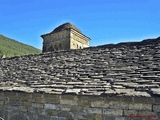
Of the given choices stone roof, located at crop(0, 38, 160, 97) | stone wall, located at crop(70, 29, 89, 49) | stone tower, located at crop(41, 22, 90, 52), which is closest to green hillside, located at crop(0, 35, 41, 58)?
stone tower, located at crop(41, 22, 90, 52)

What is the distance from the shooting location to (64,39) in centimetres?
1623

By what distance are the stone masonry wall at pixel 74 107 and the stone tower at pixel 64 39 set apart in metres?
10.5

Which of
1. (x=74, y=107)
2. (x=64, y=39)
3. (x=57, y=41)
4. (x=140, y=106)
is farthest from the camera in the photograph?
(x=57, y=41)

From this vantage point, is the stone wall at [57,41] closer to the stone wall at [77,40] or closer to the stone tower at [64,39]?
the stone tower at [64,39]

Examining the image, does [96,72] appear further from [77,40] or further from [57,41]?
[57,41]

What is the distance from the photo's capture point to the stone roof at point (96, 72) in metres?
4.53

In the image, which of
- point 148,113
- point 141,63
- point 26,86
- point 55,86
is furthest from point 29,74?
point 148,113

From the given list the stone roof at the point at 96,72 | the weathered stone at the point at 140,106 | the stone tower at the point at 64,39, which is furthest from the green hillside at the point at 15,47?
the weathered stone at the point at 140,106

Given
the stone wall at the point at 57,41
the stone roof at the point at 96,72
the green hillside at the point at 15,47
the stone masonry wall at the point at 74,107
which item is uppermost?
the green hillside at the point at 15,47

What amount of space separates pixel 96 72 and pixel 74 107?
5.08 ft

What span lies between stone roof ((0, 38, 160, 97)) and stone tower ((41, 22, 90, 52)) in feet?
22.6

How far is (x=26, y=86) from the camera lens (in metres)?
5.97

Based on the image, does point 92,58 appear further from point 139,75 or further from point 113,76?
point 139,75

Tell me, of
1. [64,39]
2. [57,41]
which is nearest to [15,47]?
[57,41]
